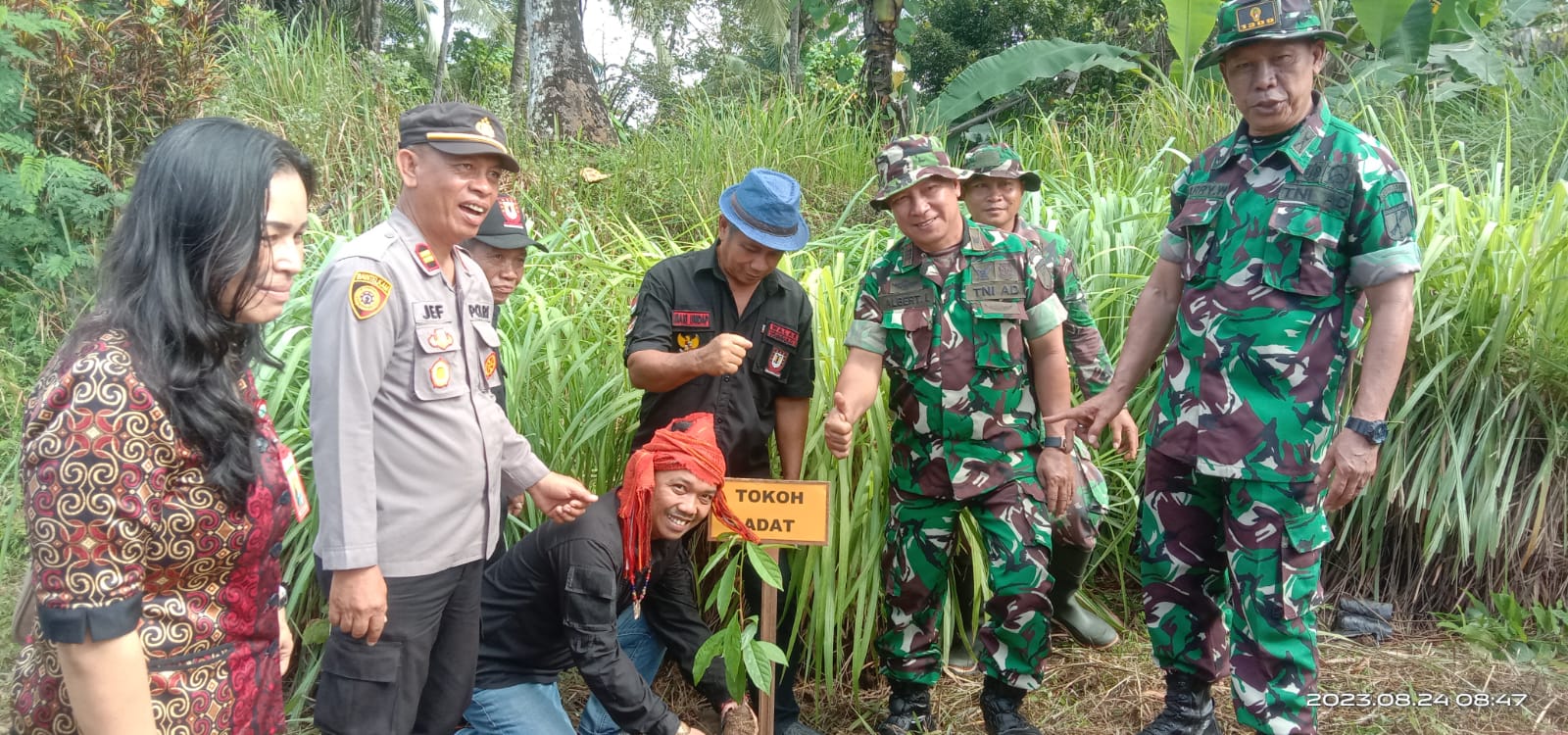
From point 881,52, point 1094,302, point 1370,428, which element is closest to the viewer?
point 1370,428

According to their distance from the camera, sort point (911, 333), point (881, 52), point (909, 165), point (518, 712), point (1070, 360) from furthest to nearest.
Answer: point (881, 52), point (1070, 360), point (911, 333), point (909, 165), point (518, 712)

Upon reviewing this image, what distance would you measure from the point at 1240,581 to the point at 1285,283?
762 mm

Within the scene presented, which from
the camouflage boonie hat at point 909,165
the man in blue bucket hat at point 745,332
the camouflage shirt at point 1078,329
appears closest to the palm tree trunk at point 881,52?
the camouflage shirt at point 1078,329

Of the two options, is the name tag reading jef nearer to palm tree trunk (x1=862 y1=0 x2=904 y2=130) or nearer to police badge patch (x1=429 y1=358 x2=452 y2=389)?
police badge patch (x1=429 y1=358 x2=452 y2=389)

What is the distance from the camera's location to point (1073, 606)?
11.8 feet

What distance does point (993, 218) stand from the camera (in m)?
3.67

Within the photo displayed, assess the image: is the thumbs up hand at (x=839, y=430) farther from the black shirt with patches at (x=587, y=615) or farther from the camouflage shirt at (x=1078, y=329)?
the camouflage shirt at (x=1078, y=329)

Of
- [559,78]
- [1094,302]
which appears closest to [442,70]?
[559,78]

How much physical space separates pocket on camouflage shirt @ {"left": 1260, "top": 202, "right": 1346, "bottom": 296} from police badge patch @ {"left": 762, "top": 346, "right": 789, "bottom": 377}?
1.28 m

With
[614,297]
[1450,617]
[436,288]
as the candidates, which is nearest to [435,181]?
[436,288]

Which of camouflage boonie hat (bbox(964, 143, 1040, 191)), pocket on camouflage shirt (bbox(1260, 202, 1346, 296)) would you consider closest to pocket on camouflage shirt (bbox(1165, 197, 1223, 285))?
pocket on camouflage shirt (bbox(1260, 202, 1346, 296))

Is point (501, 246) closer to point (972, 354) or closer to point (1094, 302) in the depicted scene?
point (972, 354)

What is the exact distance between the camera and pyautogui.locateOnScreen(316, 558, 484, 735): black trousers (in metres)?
2.08

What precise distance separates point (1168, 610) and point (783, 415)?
121 centimetres
